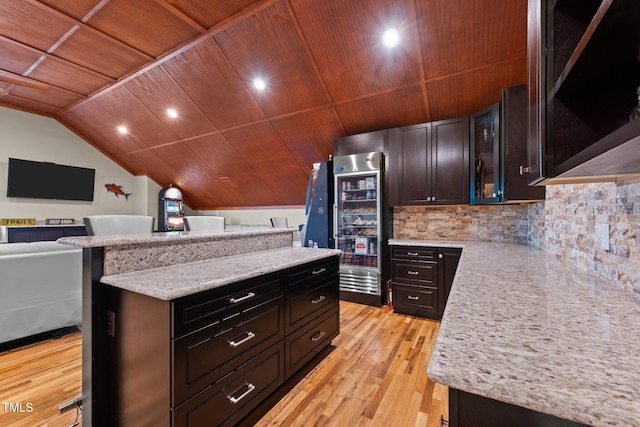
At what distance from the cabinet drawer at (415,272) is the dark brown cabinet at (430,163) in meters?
0.82

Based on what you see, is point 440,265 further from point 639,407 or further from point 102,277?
point 102,277

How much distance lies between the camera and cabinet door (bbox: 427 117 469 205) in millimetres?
3350

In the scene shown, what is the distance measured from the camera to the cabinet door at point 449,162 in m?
3.35

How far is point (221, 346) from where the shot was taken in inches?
58.0

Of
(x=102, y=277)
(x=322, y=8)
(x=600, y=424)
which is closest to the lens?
(x=600, y=424)

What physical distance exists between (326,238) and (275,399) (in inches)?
103

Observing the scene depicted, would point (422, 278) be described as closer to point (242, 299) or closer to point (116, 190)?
point (242, 299)

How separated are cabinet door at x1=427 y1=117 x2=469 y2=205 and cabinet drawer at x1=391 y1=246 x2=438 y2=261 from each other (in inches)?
25.5

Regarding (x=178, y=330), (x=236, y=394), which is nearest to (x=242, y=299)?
(x=178, y=330)

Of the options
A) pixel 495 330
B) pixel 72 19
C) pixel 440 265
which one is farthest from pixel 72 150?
pixel 495 330

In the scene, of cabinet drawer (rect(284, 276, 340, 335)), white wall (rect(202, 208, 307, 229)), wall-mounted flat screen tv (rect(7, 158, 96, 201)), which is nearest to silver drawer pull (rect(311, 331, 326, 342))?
cabinet drawer (rect(284, 276, 340, 335))

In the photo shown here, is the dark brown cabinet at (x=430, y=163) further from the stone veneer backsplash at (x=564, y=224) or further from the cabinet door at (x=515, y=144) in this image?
the cabinet door at (x=515, y=144)

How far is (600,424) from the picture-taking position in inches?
17.4

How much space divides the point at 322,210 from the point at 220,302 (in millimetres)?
3001
